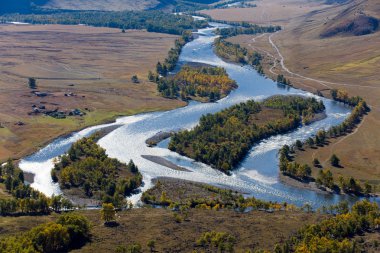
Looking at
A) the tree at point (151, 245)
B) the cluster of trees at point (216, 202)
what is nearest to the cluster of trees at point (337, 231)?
the cluster of trees at point (216, 202)

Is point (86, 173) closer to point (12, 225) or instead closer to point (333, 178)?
point (12, 225)

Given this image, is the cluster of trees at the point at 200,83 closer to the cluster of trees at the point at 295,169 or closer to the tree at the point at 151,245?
Result: the cluster of trees at the point at 295,169

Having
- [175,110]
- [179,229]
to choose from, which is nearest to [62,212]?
[179,229]

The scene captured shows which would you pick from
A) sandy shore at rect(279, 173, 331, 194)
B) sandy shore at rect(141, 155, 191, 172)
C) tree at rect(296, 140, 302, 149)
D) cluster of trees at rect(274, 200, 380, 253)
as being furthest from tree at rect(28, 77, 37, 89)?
cluster of trees at rect(274, 200, 380, 253)

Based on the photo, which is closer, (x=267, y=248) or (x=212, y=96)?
(x=267, y=248)

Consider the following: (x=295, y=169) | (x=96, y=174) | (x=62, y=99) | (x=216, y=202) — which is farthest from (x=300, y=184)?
(x=62, y=99)

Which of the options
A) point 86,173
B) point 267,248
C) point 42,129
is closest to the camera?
point 267,248
